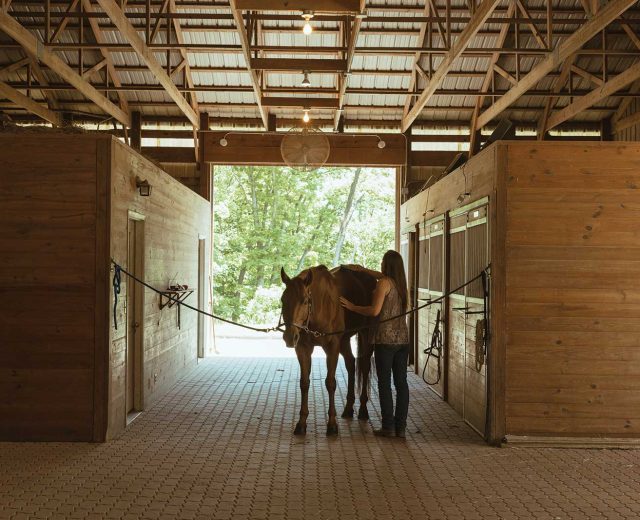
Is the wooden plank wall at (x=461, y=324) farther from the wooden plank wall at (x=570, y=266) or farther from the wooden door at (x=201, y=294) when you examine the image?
Answer: the wooden door at (x=201, y=294)

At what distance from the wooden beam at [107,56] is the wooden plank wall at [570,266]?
7759 mm

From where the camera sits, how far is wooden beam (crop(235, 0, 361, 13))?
651 cm

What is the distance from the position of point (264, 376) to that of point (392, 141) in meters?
5.81

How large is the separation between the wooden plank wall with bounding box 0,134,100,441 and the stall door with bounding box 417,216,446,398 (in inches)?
138

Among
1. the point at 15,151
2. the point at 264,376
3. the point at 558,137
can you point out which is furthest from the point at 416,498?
the point at 558,137

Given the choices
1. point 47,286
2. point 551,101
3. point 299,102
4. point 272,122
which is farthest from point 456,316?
point 272,122

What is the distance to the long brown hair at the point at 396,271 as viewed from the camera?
6148 millimetres

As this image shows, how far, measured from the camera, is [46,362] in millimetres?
5738

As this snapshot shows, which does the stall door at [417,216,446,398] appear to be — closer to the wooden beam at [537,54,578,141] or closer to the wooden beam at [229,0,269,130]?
the wooden beam at [229,0,269,130]

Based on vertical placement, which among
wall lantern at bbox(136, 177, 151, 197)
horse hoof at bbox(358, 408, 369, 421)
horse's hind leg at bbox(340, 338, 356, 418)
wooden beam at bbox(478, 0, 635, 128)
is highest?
wooden beam at bbox(478, 0, 635, 128)

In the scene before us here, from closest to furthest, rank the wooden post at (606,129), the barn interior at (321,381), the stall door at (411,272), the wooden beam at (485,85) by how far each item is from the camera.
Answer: the barn interior at (321,381), the stall door at (411,272), the wooden beam at (485,85), the wooden post at (606,129)

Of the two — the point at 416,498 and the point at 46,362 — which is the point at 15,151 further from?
the point at 416,498

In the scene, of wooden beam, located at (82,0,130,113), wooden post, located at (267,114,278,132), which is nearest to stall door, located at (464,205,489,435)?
wooden beam, located at (82,0,130,113)

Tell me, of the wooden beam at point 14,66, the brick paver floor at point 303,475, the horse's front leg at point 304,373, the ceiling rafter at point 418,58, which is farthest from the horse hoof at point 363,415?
the wooden beam at point 14,66
